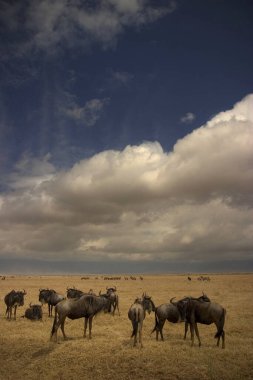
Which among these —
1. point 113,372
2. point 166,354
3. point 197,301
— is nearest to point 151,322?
point 197,301

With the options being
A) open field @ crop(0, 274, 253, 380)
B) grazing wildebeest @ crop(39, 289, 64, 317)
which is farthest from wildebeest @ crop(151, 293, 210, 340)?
grazing wildebeest @ crop(39, 289, 64, 317)

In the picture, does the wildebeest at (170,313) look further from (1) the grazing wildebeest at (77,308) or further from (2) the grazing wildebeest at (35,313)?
(2) the grazing wildebeest at (35,313)

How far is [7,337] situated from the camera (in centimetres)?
2373

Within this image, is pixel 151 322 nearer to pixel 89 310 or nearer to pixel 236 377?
pixel 89 310

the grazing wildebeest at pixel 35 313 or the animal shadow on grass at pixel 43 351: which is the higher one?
the grazing wildebeest at pixel 35 313

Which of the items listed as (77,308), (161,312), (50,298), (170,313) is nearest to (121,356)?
(161,312)

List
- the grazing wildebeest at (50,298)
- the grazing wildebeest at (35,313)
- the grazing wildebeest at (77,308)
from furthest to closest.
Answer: the grazing wildebeest at (50,298), the grazing wildebeest at (35,313), the grazing wildebeest at (77,308)

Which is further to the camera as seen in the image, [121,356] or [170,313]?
[170,313]

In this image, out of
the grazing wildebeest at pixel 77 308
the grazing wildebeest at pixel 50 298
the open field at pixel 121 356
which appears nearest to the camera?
the open field at pixel 121 356

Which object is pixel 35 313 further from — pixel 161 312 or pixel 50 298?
pixel 161 312

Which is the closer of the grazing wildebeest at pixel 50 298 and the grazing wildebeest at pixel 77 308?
the grazing wildebeest at pixel 77 308

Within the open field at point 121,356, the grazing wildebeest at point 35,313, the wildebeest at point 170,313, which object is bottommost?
the open field at point 121,356

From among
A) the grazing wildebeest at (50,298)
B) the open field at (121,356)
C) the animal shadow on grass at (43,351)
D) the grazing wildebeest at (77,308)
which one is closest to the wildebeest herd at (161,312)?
the grazing wildebeest at (77,308)

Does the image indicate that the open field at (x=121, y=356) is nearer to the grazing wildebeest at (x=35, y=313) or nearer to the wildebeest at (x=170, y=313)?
the wildebeest at (x=170, y=313)
